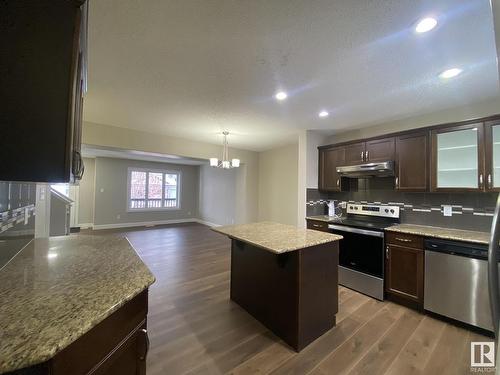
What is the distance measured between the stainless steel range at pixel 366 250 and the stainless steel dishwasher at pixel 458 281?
1.51ft

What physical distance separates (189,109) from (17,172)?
2410mm

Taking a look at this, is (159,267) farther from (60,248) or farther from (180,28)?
(180,28)

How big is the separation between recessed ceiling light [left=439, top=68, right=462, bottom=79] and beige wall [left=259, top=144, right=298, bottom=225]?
9.94 feet

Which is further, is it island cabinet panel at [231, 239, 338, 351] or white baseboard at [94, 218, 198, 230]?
white baseboard at [94, 218, 198, 230]

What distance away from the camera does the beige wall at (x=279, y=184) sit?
4.96 m

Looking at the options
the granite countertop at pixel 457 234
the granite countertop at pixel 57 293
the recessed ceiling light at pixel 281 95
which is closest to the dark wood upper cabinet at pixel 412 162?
the granite countertop at pixel 457 234

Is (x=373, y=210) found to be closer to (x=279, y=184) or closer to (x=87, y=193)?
(x=279, y=184)

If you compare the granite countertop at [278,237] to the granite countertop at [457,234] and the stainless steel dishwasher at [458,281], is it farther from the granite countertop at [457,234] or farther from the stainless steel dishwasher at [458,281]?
the stainless steel dishwasher at [458,281]

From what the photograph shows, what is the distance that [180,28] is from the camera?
148 centimetres

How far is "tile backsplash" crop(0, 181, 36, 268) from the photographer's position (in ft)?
3.92

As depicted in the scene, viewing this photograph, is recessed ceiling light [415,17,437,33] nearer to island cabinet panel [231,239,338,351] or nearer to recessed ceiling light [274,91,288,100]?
recessed ceiling light [274,91,288,100]

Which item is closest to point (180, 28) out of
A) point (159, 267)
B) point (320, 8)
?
point (320, 8)

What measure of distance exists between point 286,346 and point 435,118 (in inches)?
130

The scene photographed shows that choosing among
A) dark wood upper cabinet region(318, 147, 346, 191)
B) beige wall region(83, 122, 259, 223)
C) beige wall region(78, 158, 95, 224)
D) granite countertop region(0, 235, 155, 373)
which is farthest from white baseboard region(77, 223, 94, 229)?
dark wood upper cabinet region(318, 147, 346, 191)
